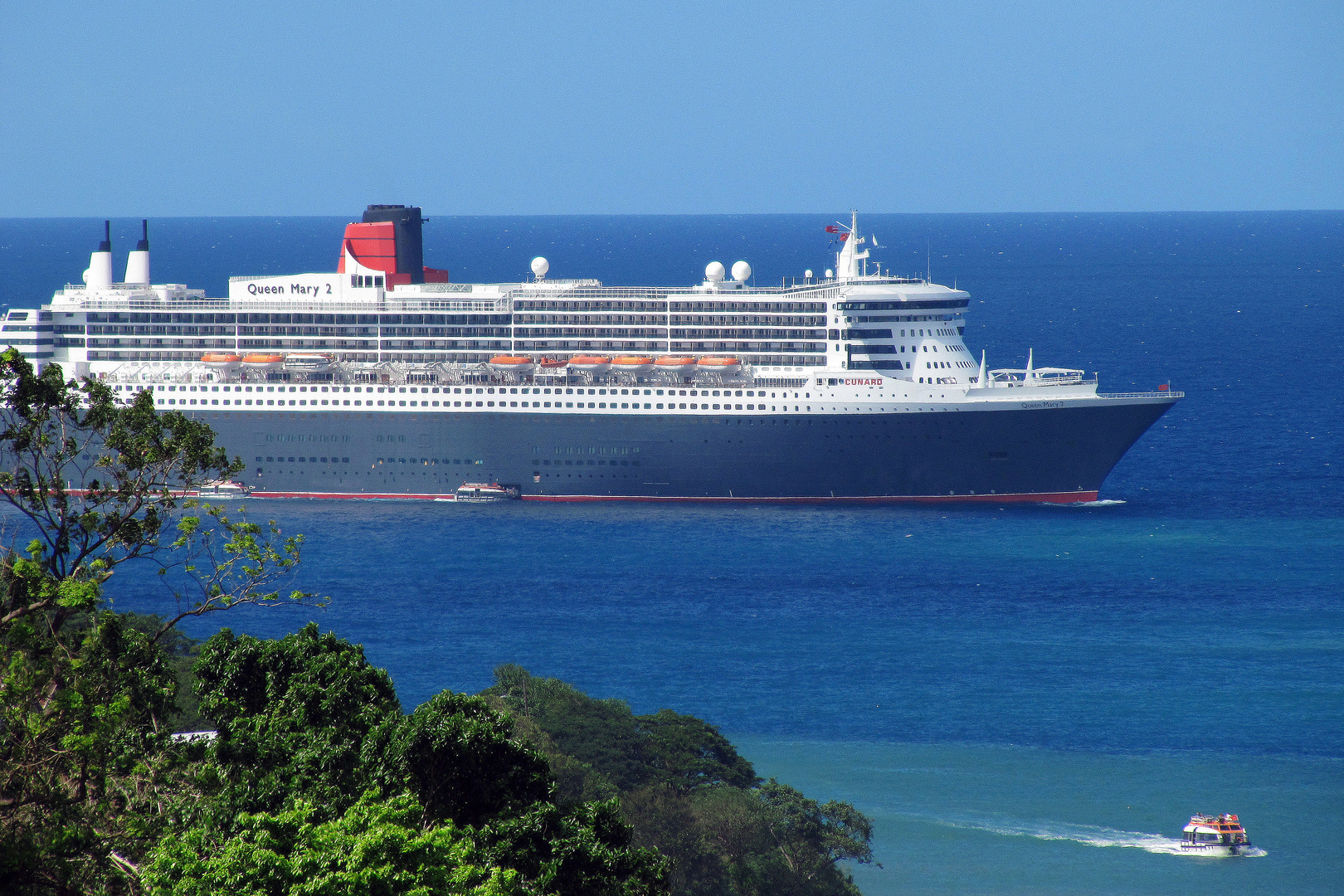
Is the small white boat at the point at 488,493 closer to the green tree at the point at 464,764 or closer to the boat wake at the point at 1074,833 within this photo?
the boat wake at the point at 1074,833

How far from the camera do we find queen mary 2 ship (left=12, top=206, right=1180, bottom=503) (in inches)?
2087

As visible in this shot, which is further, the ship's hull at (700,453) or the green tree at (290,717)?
the ship's hull at (700,453)

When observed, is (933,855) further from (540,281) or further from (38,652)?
(540,281)

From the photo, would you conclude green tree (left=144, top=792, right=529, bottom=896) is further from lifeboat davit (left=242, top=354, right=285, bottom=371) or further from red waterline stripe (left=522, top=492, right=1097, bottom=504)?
lifeboat davit (left=242, top=354, right=285, bottom=371)

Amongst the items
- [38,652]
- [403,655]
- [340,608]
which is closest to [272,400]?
[340,608]

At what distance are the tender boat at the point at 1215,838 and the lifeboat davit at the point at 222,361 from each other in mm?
39919

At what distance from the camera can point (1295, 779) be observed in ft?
100

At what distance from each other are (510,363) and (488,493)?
4.84m

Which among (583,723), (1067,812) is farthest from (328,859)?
(1067,812)

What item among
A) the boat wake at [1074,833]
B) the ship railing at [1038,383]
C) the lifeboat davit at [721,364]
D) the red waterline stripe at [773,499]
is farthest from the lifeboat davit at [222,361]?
the boat wake at [1074,833]

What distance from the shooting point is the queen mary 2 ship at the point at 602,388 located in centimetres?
5300

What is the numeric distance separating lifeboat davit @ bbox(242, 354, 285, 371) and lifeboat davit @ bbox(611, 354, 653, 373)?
41.1ft

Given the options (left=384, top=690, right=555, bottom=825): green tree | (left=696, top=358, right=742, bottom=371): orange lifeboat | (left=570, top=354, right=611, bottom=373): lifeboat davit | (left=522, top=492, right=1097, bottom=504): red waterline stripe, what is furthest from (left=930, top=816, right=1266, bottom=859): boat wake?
(left=570, top=354, right=611, bottom=373): lifeboat davit

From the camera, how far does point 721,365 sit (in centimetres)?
5441
